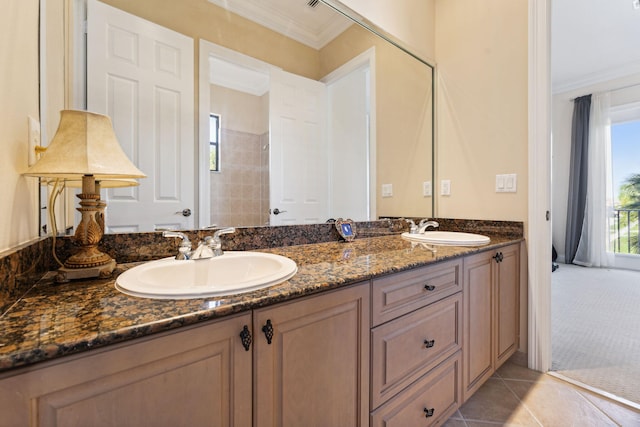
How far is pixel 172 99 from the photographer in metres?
1.11

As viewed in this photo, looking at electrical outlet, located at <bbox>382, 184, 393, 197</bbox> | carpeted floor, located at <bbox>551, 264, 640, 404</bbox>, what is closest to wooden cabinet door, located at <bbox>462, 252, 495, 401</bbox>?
carpeted floor, located at <bbox>551, 264, 640, 404</bbox>

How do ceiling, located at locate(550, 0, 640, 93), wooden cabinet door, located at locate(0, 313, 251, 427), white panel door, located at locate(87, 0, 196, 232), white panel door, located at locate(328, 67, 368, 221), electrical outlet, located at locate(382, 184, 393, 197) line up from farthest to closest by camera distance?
ceiling, located at locate(550, 0, 640, 93) → electrical outlet, located at locate(382, 184, 393, 197) → white panel door, located at locate(328, 67, 368, 221) → white panel door, located at locate(87, 0, 196, 232) → wooden cabinet door, located at locate(0, 313, 251, 427)

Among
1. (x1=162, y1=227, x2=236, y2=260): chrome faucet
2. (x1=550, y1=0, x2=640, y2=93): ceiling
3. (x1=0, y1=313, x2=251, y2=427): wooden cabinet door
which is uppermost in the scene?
(x1=550, y1=0, x2=640, y2=93): ceiling

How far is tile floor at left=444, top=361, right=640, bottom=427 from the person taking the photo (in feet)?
4.11

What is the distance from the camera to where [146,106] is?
1.06m

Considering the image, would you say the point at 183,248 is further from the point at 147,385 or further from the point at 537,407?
the point at 537,407

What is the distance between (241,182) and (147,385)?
0.87 meters

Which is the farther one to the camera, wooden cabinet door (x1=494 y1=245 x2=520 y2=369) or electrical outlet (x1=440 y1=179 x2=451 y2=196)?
electrical outlet (x1=440 y1=179 x2=451 y2=196)

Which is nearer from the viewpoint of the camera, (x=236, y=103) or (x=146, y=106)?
(x=146, y=106)

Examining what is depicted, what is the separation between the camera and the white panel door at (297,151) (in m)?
1.41

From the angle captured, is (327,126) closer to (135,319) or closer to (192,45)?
(192,45)

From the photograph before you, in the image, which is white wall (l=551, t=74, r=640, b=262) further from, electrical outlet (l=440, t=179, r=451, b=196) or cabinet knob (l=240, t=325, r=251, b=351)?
cabinet knob (l=240, t=325, r=251, b=351)

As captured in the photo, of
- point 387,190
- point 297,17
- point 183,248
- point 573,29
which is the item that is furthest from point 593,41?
point 183,248

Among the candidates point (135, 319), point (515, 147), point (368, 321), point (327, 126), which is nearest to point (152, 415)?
point (135, 319)
